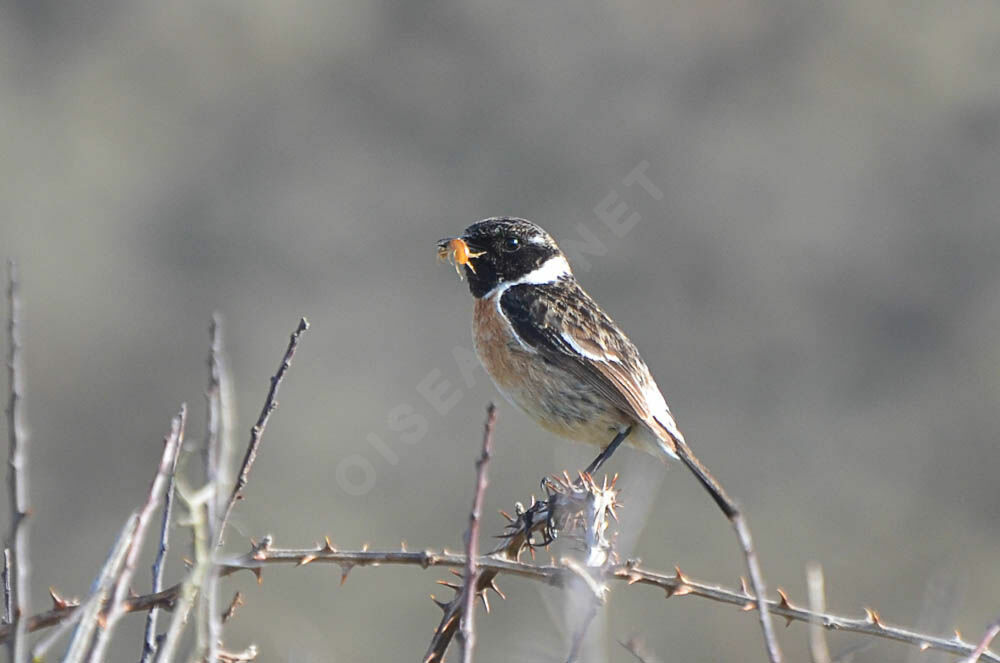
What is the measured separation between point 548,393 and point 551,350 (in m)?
0.19

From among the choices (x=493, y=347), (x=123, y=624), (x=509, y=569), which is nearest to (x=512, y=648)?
(x=509, y=569)

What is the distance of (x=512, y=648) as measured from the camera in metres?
2.88

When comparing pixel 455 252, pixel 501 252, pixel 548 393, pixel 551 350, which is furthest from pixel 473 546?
pixel 501 252

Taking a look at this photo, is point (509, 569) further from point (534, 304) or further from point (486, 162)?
point (486, 162)

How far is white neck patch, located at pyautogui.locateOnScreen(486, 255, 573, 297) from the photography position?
246 inches

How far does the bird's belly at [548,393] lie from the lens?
5.75 m

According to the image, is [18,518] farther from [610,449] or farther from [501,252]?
[501,252]

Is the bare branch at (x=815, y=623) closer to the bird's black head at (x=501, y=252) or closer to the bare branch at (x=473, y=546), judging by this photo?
the bare branch at (x=473, y=546)

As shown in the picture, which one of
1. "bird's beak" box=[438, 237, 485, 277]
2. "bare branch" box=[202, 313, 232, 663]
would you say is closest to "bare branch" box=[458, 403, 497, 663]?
"bare branch" box=[202, 313, 232, 663]

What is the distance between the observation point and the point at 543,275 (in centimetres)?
640

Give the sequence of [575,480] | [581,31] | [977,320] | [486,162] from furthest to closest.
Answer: [581,31], [486,162], [977,320], [575,480]

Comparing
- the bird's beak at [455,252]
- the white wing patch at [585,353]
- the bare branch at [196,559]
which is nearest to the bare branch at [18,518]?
the bare branch at [196,559]

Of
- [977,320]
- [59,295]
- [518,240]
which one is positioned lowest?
[518,240]

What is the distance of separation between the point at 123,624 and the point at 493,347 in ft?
28.1
